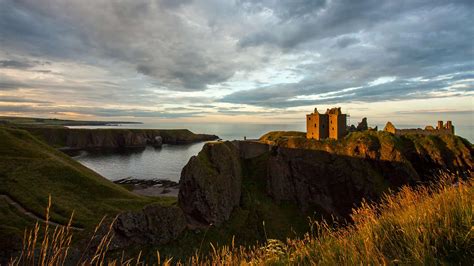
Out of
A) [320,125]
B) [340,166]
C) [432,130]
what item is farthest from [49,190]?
[432,130]

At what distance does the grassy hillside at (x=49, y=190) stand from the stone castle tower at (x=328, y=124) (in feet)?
143

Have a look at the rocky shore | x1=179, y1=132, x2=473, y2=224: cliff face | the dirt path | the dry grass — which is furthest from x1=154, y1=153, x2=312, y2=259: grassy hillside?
the rocky shore

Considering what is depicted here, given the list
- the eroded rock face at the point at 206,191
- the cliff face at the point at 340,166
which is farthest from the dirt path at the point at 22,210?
the cliff face at the point at 340,166

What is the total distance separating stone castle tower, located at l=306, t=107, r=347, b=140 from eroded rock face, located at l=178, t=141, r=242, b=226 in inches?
1251

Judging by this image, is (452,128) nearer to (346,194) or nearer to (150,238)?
(346,194)

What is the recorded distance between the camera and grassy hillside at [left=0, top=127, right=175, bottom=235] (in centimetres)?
3080

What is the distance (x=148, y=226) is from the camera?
29469 mm

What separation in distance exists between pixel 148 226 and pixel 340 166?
115 ft

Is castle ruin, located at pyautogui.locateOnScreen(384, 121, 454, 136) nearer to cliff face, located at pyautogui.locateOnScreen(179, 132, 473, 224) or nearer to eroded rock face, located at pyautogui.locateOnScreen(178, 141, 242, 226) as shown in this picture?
cliff face, located at pyautogui.locateOnScreen(179, 132, 473, 224)

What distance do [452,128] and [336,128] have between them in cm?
2547

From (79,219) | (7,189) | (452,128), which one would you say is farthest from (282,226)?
(452,128)

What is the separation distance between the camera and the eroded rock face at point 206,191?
3631 cm

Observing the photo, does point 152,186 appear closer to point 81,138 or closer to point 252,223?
point 252,223

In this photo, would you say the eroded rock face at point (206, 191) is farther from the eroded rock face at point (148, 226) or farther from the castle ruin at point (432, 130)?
the castle ruin at point (432, 130)
